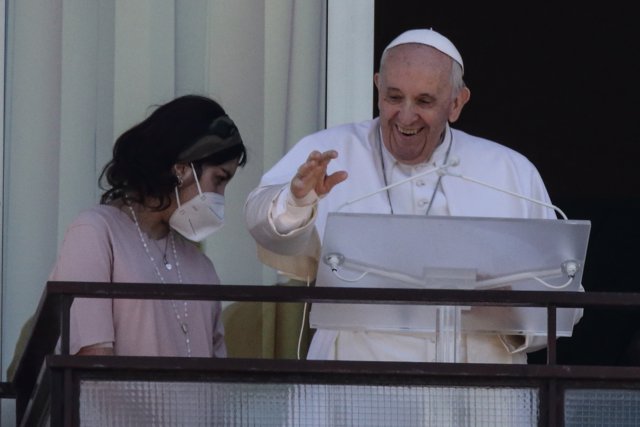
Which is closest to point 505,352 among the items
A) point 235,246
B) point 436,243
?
point 436,243

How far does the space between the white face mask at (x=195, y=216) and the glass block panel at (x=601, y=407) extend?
122 centimetres

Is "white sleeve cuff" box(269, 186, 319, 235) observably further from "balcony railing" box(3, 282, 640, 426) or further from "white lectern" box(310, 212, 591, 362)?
"balcony railing" box(3, 282, 640, 426)

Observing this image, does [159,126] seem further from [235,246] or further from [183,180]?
[235,246]

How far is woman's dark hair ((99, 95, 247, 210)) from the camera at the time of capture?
4043 millimetres

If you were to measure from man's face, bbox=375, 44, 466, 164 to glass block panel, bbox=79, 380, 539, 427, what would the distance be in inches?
35.9

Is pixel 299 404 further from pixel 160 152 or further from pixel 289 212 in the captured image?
pixel 160 152

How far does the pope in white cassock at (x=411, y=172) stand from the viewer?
3877 mm

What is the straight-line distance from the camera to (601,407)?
3221mm

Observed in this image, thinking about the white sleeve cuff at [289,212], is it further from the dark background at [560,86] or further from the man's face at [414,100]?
the dark background at [560,86]

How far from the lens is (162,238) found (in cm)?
412

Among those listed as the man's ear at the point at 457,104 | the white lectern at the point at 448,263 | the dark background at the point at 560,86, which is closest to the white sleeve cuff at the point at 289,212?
the white lectern at the point at 448,263

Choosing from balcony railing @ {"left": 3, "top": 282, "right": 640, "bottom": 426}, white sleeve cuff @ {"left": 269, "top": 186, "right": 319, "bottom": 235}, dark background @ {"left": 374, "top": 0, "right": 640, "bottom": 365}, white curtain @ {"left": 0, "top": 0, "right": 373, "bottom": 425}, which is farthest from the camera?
dark background @ {"left": 374, "top": 0, "right": 640, "bottom": 365}

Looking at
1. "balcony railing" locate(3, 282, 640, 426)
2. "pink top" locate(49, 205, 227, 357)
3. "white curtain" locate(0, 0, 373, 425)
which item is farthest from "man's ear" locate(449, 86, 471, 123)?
"white curtain" locate(0, 0, 373, 425)

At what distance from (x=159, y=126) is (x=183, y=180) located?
0.51 ft
